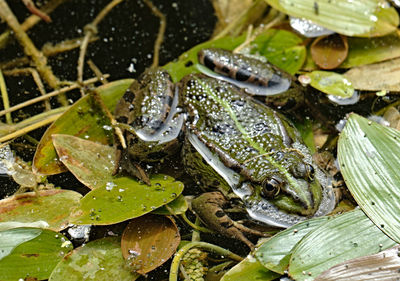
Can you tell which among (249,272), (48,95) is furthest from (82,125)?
(249,272)

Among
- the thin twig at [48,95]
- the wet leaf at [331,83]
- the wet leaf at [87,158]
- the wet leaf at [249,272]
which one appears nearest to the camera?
the wet leaf at [249,272]

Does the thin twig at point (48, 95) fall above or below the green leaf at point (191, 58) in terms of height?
below

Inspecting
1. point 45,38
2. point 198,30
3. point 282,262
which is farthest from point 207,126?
point 45,38

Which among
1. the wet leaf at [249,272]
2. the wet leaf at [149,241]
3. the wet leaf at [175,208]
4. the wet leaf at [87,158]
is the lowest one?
the wet leaf at [249,272]

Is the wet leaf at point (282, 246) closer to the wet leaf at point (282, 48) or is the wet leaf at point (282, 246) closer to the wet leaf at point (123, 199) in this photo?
the wet leaf at point (123, 199)


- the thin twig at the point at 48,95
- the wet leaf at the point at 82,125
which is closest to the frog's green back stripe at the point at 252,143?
the wet leaf at the point at 82,125

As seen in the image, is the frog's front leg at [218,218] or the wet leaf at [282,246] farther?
the frog's front leg at [218,218]
